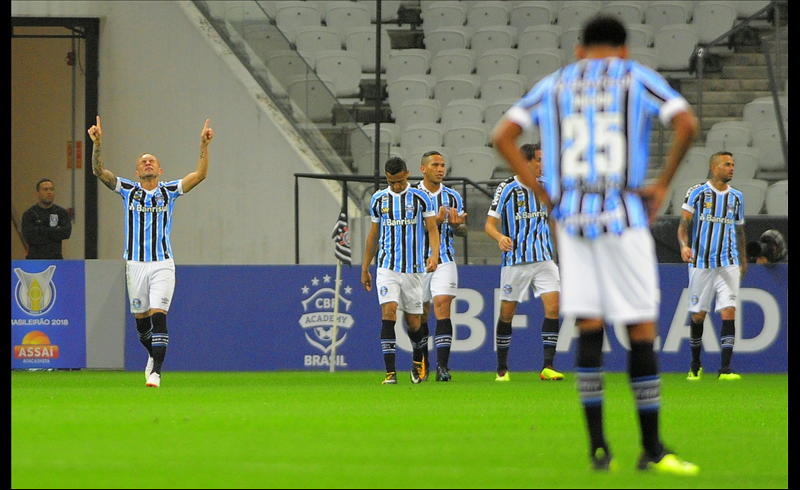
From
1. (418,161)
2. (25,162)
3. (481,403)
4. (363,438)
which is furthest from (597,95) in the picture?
(25,162)

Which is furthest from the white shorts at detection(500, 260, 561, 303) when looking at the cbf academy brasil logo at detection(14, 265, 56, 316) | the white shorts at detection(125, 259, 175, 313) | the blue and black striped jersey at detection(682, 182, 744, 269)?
the cbf academy brasil logo at detection(14, 265, 56, 316)

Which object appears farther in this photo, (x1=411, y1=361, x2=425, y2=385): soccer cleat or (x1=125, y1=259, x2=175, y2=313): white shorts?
(x1=411, y1=361, x2=425, y2=385): soccer cleat

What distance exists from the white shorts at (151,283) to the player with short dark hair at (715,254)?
17.3 feet

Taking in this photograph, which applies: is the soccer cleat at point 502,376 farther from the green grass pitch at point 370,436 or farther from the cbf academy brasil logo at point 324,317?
the cbf academy brasil logo at point 324,317

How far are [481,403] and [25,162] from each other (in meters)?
18.1

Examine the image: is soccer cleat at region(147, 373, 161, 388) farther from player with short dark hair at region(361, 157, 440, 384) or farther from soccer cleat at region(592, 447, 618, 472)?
soccer cleat at region(592, 447, 618, 472)

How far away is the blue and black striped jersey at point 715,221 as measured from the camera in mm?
12984

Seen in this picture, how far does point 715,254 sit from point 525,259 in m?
2.19

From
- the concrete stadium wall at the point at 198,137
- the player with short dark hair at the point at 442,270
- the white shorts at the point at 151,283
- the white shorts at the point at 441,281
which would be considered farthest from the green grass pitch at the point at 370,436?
the concrete stadium wall at the point at 198,137

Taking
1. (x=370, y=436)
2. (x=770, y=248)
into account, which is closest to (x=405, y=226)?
(x=770, y=248)

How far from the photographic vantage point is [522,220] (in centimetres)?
1235

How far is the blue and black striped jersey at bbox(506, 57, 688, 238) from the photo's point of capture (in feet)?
17.3

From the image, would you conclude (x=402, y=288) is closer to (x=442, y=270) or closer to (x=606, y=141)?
(x=442, y=270)

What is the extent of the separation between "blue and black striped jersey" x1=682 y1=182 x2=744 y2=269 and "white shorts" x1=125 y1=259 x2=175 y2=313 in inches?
213
